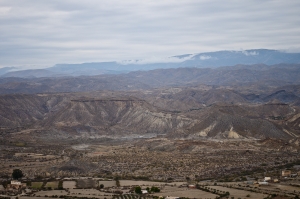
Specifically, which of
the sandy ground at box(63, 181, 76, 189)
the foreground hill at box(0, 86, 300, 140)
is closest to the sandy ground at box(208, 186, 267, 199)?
the sandy ground at box(63, 181, 76, 189)

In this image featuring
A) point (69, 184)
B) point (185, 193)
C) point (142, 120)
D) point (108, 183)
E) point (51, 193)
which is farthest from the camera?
point (142, 120)

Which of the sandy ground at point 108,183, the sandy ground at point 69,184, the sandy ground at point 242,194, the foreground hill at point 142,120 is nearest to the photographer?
the sandy ground at point 242,194

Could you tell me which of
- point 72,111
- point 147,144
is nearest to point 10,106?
point 72,111

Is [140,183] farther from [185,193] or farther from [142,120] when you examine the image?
[142,120]

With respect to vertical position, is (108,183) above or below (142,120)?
below

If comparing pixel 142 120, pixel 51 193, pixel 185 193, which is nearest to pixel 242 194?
pixel 185 193

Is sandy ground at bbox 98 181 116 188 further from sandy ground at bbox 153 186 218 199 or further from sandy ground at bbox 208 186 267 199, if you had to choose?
sandy ground at bbox 208 186 267 199

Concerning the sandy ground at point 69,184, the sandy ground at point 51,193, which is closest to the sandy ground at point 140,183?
the sandy ground at point 69,184

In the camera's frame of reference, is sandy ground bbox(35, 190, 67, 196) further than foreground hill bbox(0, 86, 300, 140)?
No

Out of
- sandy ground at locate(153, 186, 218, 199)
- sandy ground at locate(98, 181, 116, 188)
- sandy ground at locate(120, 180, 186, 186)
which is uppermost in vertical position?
sandy ground at locate(153, 186, 218, 199)

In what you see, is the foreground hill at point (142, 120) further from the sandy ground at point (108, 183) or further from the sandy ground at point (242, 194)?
the sandy ground at point (242, 194)

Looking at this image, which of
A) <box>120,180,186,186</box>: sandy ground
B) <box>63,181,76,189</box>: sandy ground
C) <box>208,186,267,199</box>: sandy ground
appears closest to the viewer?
<box>208,186,267,199</box>: sandy ground
